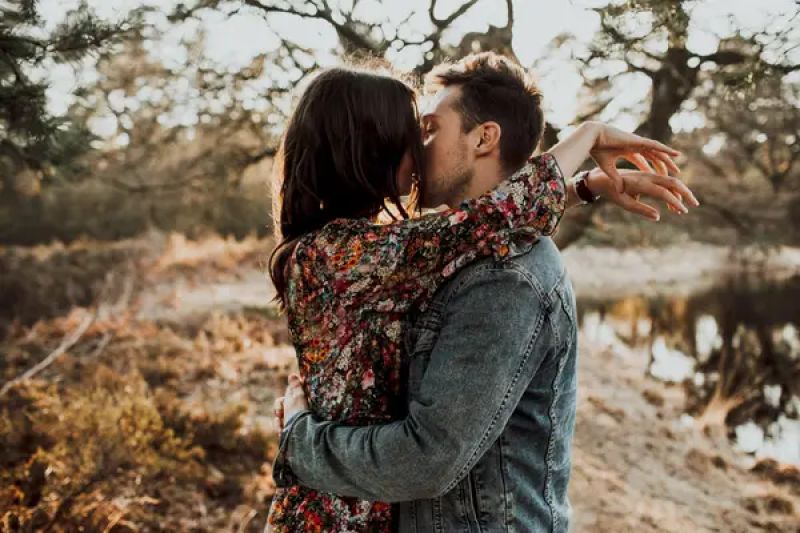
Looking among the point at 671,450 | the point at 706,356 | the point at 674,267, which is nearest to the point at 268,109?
the point at 671,450

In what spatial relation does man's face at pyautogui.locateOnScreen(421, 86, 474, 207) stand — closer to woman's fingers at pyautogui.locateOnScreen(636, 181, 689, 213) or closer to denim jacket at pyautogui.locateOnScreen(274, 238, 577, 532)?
denim jacket at pyautogui.locateOnScreen(274, 238, 577, 532)

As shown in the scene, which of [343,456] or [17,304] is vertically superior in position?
[343,456]

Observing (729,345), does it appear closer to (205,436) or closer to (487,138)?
(205,436)

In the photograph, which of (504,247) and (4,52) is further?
(4,52)

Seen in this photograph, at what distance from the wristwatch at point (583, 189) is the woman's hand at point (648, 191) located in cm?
8

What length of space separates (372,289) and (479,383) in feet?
1.00

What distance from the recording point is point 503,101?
1.60 metres

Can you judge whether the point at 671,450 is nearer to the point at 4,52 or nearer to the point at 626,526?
the point at 626,526

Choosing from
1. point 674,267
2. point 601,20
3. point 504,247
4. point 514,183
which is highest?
point 601,20

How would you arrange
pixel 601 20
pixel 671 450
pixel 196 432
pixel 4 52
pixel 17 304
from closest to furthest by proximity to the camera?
1. pixel 4 52
2. pixel 601 20
3. pixel 196 432
4. pixel 671 450
5. pixel 17 304

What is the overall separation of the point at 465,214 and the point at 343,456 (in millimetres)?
522

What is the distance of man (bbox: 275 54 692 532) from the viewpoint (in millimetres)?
1267

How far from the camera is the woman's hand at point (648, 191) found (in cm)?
158

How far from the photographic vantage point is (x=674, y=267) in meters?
18.2
